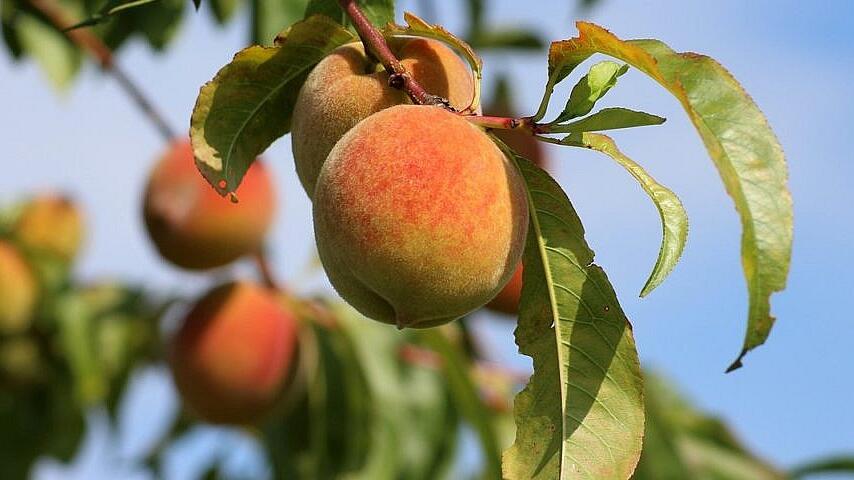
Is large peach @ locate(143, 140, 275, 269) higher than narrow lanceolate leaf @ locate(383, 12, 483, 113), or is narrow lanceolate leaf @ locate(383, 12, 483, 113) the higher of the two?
narrow lanceolate leaf @ locate(383, 12, 483, 113)

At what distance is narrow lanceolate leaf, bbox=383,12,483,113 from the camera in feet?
3.49

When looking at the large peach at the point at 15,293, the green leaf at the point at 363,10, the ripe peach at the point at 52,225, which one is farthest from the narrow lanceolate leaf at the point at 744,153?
the ripe peach at the point at 52,225

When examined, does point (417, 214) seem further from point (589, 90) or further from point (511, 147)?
point (511, 147)

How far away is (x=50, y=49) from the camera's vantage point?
2416mm

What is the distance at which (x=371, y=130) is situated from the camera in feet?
3.21

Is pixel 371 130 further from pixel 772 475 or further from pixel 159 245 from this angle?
pixel 772 475

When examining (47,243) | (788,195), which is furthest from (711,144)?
(47,243)

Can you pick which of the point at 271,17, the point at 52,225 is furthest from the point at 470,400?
the point at 52,225

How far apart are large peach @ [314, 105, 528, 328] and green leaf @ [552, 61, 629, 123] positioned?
9 centimetres

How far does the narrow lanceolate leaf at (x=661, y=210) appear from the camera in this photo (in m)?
0.93

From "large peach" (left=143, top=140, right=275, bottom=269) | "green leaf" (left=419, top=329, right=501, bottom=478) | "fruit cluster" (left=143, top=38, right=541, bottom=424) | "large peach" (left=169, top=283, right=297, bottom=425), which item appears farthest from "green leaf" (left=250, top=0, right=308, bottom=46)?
"large peach" (left=169, top=283, right=297, bottom=425)

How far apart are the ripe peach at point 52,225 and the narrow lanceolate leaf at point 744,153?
8.46ft

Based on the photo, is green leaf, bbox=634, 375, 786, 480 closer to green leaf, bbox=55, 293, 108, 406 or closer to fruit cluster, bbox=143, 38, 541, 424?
green leaf, bbox=55, 293, 108, 406

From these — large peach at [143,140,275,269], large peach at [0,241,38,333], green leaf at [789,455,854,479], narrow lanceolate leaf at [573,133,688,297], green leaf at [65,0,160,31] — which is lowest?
green leaf at [789,455,854,479]
